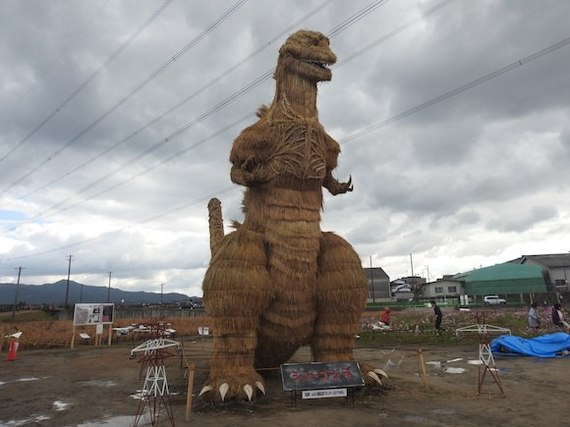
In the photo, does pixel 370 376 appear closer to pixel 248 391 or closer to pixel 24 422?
pixel 248 391

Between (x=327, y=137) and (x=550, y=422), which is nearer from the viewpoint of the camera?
(x=550, y=422)

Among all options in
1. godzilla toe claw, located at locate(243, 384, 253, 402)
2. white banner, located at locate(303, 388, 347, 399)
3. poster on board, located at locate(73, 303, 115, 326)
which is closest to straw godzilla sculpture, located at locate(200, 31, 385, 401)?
godzilla toe claw, located at locate(243, 384, 253, 402)

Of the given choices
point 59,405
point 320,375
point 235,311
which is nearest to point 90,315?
point 59,405

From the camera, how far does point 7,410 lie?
19.9 ft

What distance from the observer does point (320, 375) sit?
5.47m

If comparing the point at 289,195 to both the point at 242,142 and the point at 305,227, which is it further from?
the point at 242,142

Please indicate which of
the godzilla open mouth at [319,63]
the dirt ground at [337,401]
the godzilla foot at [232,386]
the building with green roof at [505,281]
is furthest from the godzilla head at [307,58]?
the building with green roof at [505,281]

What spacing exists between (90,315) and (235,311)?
43.3 ft

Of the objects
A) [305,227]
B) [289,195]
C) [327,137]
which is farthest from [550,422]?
[327,137]

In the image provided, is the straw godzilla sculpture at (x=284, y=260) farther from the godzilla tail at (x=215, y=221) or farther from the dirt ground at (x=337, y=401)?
the godzilla tail at (x=215, y=221)

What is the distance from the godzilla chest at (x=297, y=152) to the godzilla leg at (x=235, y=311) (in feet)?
3.92

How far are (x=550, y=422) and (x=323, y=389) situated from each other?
2.42 m

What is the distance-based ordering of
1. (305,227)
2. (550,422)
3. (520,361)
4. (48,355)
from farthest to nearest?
(48,355) < (520,361) < (305,227) < (550,422)

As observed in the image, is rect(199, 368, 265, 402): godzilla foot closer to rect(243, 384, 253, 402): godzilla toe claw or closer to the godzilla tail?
rect(243, 384, 253, 402): godzilla toe claw
